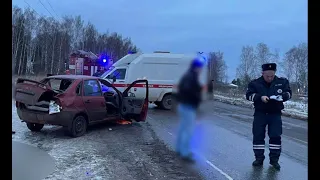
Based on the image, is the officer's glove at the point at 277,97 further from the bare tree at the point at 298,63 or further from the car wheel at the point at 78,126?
the car wheel at the point at 78,126

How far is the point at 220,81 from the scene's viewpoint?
56.9 inches

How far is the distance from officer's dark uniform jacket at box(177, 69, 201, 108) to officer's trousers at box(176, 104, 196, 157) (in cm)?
3

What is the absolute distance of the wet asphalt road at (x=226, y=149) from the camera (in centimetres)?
144

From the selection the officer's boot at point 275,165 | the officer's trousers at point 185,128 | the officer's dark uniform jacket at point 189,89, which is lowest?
the officer's boot at point 275,165

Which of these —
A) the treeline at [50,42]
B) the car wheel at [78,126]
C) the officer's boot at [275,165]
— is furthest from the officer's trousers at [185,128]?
the car wheel at [78,126]

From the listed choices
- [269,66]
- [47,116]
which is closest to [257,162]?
[269,66]

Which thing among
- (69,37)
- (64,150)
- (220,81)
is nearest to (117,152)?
(64,150)

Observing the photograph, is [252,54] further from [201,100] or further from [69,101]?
[69,101]

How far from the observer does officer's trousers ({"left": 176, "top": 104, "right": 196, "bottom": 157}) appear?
4.29 feet

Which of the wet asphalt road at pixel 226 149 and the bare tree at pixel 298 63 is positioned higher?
the bare tree at pixel 298 63

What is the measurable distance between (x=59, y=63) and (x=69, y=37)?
25 cm

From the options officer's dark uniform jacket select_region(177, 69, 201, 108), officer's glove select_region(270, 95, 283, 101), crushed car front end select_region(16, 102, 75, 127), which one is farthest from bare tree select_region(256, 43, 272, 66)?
crushed car front end select_region(16, 102, 75, 127)

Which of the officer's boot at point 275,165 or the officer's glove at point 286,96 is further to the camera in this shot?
the officer's boot at point 275,165

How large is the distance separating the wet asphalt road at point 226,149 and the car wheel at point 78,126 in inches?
72.2
